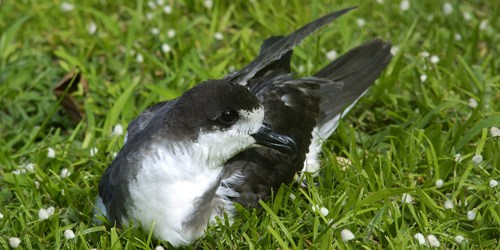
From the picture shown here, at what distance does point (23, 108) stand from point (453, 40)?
9.96 feet

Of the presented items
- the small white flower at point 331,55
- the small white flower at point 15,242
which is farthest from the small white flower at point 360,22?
the small white flower at point 15,242

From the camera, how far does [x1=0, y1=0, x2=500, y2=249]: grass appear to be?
4.20 metres

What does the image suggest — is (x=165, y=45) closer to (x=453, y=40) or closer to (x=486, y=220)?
(x=453, y=40)

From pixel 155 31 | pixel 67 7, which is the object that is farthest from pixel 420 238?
pixel 67 7

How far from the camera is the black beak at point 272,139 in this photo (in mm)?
4133

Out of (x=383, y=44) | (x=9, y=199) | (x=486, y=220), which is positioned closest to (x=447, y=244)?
(x=486, y=220)

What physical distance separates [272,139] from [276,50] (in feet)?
2.76

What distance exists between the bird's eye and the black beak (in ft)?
0.67

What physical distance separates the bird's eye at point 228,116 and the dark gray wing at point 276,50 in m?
0.83

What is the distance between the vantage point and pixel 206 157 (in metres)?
3.99

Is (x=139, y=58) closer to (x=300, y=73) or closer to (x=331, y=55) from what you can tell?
(x=300, y=73)

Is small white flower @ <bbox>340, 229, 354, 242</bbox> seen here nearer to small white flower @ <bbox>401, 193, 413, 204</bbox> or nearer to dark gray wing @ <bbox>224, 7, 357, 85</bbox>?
small white flower @ <bbox>401, 193, 413, 204</bbox>

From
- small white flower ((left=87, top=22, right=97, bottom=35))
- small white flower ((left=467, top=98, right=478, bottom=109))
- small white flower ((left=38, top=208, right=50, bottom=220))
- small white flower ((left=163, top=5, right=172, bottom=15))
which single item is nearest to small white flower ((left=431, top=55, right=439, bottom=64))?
small white flower ((left=467, top=98, right=478, bottom=109))

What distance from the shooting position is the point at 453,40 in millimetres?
5781
